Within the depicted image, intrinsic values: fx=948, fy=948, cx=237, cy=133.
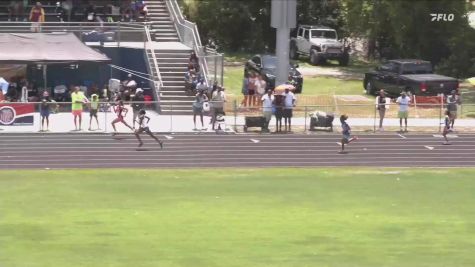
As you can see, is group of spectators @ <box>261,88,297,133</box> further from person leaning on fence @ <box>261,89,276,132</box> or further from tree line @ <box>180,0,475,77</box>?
tree line @ <box>180,0,475,77</box>

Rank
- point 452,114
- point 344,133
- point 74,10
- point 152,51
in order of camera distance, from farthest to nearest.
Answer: point 74,10, point 152,51, point 452,114, point 344,133

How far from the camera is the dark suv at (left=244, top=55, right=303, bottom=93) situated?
41.4 meters

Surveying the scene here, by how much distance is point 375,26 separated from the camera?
49.7 meters

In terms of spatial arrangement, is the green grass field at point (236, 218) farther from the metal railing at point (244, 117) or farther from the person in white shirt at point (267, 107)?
the person in white shirt at point (267, 107)

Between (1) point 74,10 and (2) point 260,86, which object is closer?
(2) point 260,86

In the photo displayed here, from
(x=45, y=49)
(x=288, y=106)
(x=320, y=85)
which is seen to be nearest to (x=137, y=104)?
(x=288, y=106)

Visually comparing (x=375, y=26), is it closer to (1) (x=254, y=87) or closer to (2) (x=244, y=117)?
(1) (x=254, y=87)

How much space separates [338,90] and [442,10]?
339 inches

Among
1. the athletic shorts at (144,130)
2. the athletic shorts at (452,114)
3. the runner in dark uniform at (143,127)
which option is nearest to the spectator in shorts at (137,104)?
the runner in dark uniform at (143,127)

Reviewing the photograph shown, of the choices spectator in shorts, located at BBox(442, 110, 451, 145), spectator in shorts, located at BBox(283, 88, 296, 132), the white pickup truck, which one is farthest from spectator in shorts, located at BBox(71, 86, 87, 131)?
the white pickup truck

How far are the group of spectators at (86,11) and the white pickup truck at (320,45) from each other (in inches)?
385

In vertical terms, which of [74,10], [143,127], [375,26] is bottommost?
[143,127]

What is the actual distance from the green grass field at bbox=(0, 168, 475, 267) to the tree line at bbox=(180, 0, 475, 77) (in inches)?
891

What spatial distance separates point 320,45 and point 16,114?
2322 cm
